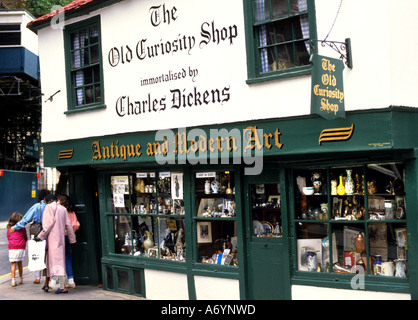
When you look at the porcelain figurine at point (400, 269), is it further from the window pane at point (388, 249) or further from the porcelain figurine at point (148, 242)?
the porcelain figurine at point (148, 242)

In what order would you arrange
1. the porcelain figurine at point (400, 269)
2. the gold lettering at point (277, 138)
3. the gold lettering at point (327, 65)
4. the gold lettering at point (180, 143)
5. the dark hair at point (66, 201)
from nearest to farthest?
the gold lettering at point (327, 65) → the porcelain figurine at point (400, 269) → the gold lettering at point (277, 138) → the gold lettering at point (180, 143) → the dark hair at point (66, 201)

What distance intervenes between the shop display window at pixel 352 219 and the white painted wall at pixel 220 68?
994 millimetres

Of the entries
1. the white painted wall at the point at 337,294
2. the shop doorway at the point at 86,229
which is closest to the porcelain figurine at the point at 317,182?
the white painted wall at the point at 337,294

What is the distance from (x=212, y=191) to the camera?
28.3 feet

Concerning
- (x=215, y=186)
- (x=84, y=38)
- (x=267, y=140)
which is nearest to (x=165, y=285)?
(x=215, y=186)

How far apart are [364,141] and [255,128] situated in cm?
169

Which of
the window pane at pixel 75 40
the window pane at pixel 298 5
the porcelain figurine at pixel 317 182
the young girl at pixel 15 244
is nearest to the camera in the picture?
the window pane at pixel 298 5

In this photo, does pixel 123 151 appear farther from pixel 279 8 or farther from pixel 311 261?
pixel 311 261

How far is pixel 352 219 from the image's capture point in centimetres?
703

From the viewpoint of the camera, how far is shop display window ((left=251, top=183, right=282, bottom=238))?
7.89 m

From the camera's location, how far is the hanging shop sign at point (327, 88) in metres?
5.95

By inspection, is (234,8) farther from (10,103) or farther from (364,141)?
(10,103)

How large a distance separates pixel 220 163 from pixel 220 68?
4.89ft

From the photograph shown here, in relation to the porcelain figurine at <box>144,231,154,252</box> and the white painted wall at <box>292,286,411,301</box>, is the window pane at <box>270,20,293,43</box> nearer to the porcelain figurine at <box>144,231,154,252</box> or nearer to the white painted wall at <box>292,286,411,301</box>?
the white painted wall at <box>292,286,411,301</box>
